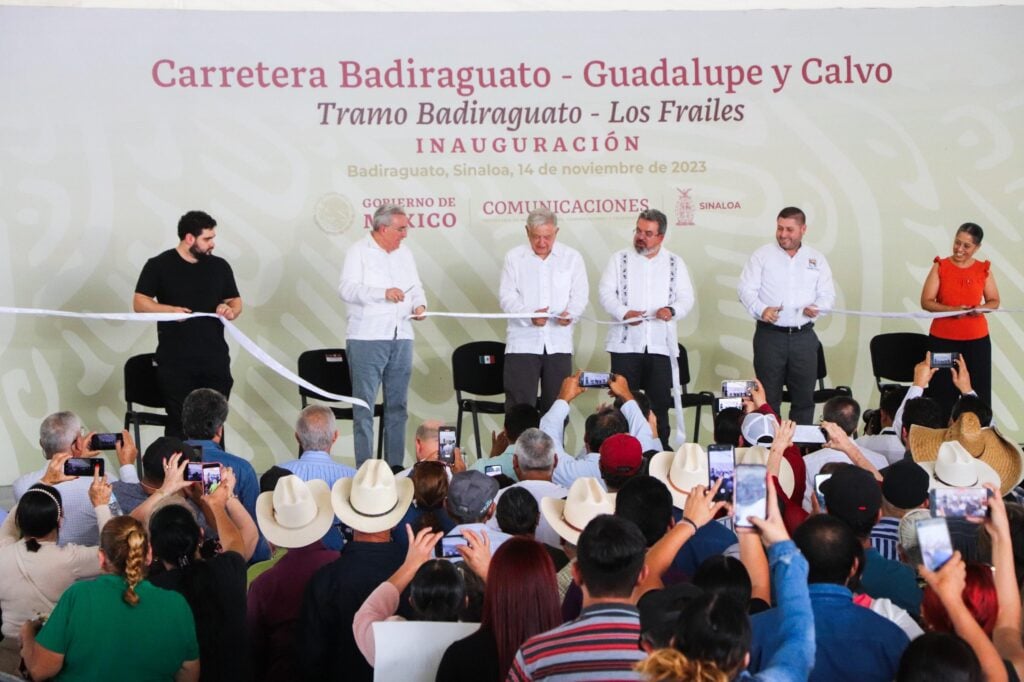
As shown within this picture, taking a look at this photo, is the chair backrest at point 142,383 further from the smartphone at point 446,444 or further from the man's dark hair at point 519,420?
the smartphone at point 446,444

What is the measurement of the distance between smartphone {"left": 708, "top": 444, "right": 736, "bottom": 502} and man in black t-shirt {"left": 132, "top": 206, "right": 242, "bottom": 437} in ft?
13.2

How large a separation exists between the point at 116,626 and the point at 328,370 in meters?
4.61

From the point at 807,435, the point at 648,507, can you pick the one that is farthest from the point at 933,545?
the point at 807,435

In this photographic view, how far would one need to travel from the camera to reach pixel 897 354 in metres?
8.03

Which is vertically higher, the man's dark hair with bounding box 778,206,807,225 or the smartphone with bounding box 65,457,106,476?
the man's dark hair with bounding box 778,206,807,225

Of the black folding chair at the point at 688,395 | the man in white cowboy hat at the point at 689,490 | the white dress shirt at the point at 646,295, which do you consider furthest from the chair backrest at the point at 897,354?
the man in white cowboy hat at the point at 689,490

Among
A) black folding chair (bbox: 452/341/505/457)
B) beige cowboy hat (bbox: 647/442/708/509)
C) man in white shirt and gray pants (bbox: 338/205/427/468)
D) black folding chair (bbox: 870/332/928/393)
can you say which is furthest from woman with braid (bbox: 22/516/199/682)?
black folding chair (bbox: 870/332/928/393)

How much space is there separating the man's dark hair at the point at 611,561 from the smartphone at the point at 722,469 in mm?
692

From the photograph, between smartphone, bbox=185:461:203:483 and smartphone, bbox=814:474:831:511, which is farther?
smartphone, bbox=185:461:203:483

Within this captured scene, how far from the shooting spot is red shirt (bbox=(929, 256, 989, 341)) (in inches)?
295

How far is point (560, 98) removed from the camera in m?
8.16

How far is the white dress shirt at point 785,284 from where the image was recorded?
741 cm

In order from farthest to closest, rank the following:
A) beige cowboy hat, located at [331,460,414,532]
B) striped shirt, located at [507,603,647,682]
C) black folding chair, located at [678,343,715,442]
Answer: black folding chair, located at [678,343,715,442], beige cowboy hat, located at [331,460,414,532], striped shirt, located at [507,603,647,682]

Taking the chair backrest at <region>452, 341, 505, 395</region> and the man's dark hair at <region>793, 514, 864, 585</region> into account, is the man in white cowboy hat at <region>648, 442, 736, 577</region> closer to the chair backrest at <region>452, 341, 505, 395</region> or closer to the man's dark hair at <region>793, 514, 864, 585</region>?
the man's dark hair at <region>793, 514, 864, 585</region>
